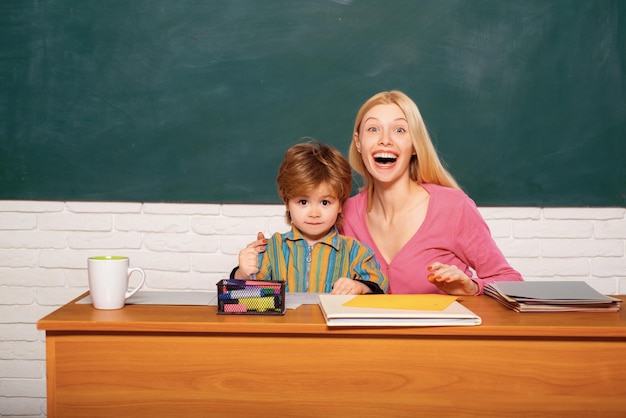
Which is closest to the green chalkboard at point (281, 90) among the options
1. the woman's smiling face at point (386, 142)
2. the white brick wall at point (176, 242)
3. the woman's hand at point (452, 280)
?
the white brick wall at point (176, 242)

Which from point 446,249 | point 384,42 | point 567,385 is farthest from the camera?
point 384,42

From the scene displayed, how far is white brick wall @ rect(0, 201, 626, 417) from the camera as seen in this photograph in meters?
2.42

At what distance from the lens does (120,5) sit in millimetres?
2398

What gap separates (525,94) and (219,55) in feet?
3.85

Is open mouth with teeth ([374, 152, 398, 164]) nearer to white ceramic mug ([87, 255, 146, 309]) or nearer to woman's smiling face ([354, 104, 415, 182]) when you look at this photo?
woman's smiling face ([354, 104, 415, 182])

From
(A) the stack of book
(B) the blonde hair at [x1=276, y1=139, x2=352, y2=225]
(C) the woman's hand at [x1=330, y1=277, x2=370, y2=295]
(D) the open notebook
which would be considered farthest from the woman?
(D) the open notebook

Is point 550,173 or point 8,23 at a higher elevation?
point 8,23

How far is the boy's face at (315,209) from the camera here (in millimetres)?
1627

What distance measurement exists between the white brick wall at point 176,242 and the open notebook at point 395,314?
1.23 m

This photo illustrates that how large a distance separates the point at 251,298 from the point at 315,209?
1.50 ft

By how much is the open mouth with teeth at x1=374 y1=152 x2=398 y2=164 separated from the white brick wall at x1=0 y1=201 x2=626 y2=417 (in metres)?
0.69

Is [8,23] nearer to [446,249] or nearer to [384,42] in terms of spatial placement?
[384,42]

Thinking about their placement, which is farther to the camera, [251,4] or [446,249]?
[251,4]

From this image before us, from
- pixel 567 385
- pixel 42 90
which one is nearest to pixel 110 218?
pixel 42 90
